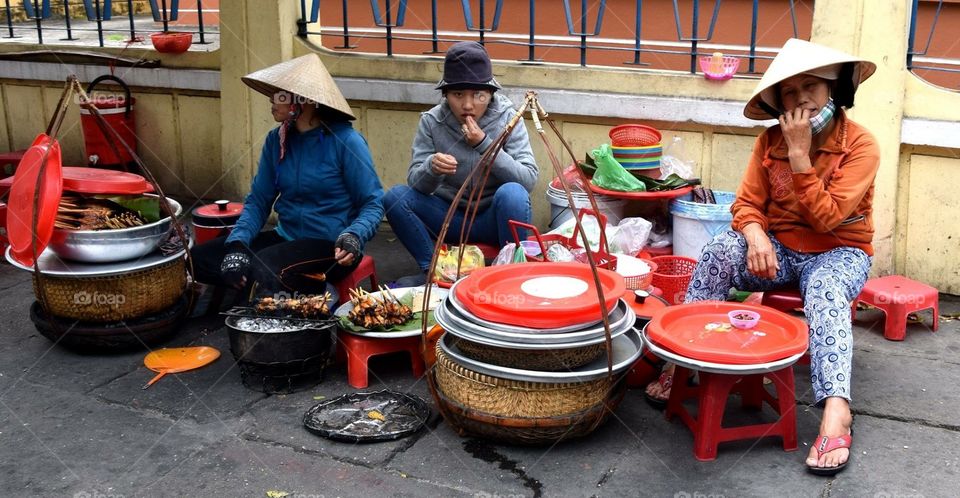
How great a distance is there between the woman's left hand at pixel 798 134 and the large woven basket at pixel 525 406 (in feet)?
3.64

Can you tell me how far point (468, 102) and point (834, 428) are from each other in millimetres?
2416

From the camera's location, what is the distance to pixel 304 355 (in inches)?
152

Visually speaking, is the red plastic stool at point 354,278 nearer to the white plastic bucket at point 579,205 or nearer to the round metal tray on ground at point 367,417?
the round metal tray on ground at point 367,417

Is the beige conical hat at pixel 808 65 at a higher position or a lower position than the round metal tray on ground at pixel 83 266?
higher

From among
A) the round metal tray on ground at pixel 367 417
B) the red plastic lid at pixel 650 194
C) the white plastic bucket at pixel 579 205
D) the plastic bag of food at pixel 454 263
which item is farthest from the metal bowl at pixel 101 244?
the red plastic lid at pixel 650 194

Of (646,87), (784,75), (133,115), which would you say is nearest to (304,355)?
(784,75)

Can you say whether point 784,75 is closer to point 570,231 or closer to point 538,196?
point 570,231

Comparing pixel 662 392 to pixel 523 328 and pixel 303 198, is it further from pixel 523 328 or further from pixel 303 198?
pixel 303 198

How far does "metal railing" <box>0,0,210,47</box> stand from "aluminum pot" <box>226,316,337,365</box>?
13.3 feet

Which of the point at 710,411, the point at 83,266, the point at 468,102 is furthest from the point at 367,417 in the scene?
the point at 468,102

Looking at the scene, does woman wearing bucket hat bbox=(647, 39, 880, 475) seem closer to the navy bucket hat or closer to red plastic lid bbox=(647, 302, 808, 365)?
red plastic lid bbox=(647, 302, 808, 365)

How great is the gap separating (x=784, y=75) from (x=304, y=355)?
89.4 inches

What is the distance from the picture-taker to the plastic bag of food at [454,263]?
4.53 m

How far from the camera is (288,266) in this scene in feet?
13.9
